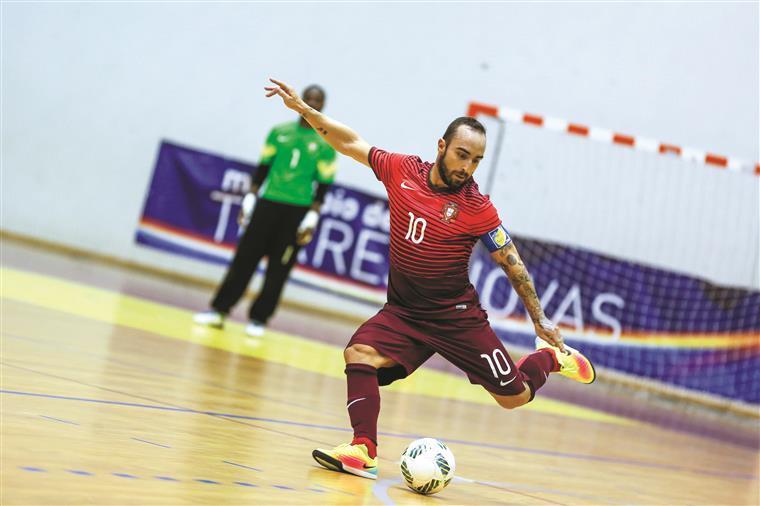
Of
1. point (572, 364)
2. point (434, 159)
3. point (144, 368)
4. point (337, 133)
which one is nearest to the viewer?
point (337, 133)

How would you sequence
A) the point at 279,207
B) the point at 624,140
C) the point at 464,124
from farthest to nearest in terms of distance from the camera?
the point at 624,140
the point at 279,207
the point at 464,124

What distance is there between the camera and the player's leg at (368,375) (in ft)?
15.3

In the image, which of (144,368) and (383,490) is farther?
(144,368)

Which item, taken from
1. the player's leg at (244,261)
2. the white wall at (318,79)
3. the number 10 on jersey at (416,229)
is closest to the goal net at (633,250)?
the white wall at (318,79)

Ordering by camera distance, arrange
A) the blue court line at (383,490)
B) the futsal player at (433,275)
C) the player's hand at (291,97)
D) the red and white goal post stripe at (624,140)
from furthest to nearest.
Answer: the red and white goal post stripe at (624,140)
the player's hand at (291,97)
the futsal player at (433,275)
the blue court line at (383,490)

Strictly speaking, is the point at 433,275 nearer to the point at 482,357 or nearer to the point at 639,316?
the point at 482,357

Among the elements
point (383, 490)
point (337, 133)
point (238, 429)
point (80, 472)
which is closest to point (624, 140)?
point (337, 133)

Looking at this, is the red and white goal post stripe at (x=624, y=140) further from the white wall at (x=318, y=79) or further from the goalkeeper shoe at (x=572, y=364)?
the goalkeeper shoe at (x=572, y=364)

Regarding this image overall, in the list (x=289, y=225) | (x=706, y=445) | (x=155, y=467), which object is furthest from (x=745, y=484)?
(x=155, y=467)

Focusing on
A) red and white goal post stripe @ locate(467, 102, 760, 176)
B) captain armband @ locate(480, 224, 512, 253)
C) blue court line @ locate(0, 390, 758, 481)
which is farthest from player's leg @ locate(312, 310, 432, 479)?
red and white goal post stripe @ locate(467, 102, 760, 176)

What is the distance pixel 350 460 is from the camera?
4.64 metres

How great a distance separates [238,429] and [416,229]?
1.19 metres

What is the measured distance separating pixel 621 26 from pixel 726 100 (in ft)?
5.63

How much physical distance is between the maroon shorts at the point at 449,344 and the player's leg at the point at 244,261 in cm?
497
